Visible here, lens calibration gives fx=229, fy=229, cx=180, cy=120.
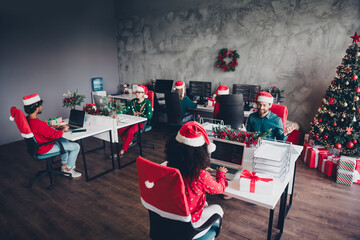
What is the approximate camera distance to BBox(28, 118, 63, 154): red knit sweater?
Answer: 3156 mm

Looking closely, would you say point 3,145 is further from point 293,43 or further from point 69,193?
point 293,43

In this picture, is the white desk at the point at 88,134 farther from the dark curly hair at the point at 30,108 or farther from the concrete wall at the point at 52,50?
the concrete wall at the point at 52,50

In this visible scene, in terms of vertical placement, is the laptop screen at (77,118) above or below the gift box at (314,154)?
above

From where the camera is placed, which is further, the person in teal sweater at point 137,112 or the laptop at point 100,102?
the person in teal sweater at point 137,112

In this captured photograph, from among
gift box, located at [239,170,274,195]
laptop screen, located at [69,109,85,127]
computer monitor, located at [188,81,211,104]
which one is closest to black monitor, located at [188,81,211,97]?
computer monitor, located at [188,81,211,104]

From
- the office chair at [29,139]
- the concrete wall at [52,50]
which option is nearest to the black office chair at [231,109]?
the office chair at [29,139]

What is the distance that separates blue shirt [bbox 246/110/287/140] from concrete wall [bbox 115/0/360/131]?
7.48 feet

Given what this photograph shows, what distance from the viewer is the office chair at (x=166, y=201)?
1340 millimetres

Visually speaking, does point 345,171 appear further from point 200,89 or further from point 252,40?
point 200,89

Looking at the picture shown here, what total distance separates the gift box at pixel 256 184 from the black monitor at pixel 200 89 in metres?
4.03

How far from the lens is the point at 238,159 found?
6.75 feet

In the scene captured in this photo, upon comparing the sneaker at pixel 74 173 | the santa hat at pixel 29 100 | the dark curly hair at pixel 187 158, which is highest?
the santa hat at pixel 29 100

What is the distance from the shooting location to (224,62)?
18.1 feet

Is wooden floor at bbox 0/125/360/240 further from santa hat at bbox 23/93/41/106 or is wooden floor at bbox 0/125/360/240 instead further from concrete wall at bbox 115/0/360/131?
concrete wall at bbox 115/0/360/131
